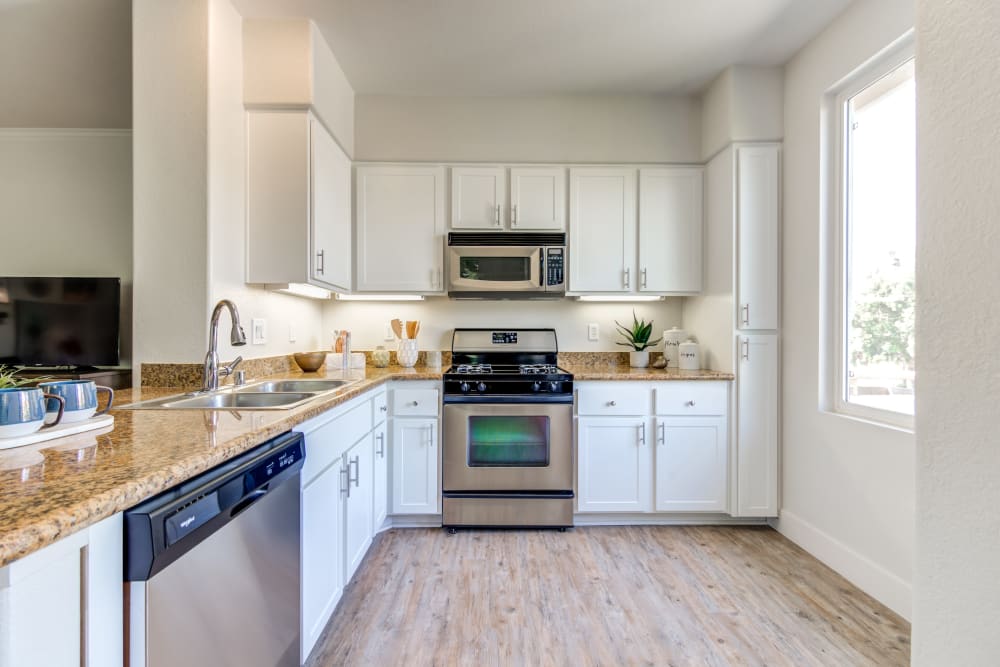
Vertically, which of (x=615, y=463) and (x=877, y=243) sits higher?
(x=877, y=243)

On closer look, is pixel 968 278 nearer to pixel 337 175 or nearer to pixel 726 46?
pixel 726 46

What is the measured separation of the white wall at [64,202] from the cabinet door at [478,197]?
2161mm

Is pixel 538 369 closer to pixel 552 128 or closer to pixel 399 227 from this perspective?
pixel 399 227

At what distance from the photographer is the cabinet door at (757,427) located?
8.76 ft

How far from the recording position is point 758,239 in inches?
105

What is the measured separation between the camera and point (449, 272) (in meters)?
3.00

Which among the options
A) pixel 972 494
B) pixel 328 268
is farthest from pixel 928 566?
pixel 328 268

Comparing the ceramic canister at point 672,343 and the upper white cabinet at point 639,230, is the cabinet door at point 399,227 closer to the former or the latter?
the upper white cabinet at point 639,230

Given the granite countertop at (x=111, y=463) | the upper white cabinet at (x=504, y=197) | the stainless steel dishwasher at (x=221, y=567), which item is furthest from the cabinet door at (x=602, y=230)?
the stainless steel dishwasher at (x=221, y=567)

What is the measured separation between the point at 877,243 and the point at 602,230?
4.74 feet

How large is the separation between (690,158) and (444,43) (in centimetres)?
173

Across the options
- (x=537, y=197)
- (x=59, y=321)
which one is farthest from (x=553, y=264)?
(x=59, y=321)

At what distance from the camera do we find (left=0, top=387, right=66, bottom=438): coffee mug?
2.93 ft

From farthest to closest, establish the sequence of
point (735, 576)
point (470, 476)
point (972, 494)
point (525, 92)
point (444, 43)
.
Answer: point (525, 92) → point (470, 476) → point (444, 43) → point (735, 576) → point (972, 494)
